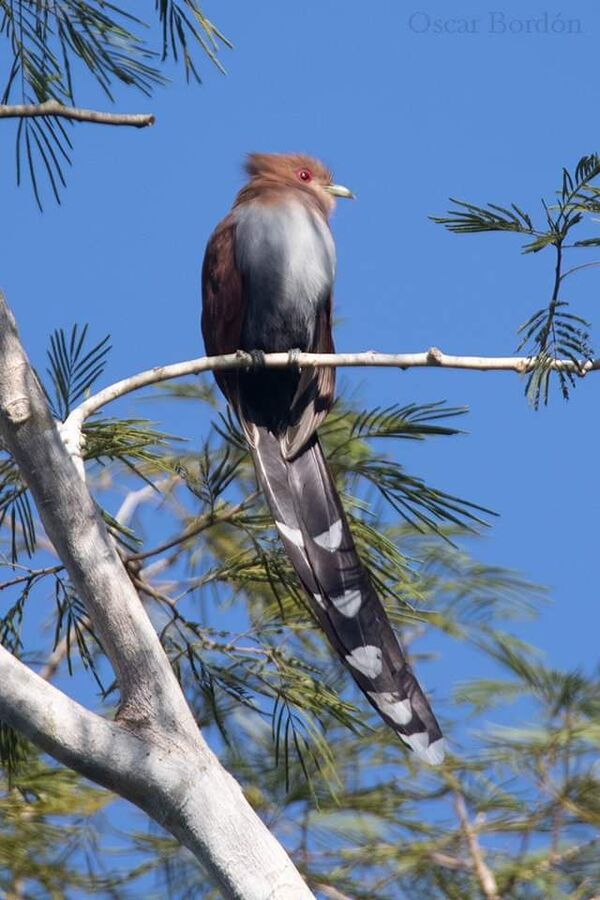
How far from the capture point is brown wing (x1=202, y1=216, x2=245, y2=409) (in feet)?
10.9

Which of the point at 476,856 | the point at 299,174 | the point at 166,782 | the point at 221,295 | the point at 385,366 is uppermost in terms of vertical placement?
the point at 299,174

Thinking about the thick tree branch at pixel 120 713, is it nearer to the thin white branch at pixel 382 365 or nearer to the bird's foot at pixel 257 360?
the thin white branch at pixel 382 365

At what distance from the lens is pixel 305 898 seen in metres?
1.91

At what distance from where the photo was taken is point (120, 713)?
203cm

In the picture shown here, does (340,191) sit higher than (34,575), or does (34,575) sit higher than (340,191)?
(340,191)

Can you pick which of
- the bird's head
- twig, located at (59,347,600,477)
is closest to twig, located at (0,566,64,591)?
twig, located at (59,347,600,477)

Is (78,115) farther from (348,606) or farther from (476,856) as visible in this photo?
(476,856)

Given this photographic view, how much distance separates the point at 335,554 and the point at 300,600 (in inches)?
5.1

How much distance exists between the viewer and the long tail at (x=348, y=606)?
2400 mm

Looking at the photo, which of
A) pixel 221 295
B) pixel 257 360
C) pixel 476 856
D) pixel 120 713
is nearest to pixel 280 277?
pixel 221 295

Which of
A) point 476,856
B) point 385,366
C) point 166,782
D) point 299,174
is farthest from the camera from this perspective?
point 299,174

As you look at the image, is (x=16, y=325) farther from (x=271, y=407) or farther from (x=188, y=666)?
(x=271, y=407)

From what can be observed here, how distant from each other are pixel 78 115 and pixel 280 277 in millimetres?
1161

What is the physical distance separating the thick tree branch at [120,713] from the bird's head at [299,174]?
1677mm
